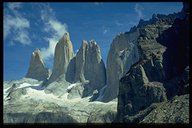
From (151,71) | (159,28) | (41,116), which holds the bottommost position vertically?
(41,116)

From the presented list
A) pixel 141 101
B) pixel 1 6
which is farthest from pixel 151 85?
pixel 1 6

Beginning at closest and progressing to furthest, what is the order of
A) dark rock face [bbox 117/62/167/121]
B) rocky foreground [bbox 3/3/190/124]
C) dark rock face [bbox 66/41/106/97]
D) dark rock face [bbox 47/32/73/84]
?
1. rocky foreground [bbox 3/3/190/124]
2. dark rock face [bbox 117/62/167/121]
3. dark rock face [bbox 66/41/106/97]
4. dark rock face [bbox 47/32/73/84]

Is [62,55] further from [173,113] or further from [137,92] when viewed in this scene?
[173,113]

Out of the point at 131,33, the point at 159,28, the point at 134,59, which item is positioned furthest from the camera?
the point at 131,33

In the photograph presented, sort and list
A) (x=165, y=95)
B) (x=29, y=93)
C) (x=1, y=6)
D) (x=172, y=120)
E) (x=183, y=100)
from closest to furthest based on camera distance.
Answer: (x=1, y=6) → (x=172, y=120) → (x=183, y=100) → (x=165, y=95) → (x=29, y=93)

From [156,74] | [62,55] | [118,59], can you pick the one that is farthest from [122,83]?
[62,55]

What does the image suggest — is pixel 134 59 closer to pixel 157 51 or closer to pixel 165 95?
pixel 157 51

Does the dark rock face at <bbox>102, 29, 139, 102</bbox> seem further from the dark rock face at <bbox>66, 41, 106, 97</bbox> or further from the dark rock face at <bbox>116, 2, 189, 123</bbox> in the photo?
the dark rock face at <bbox>116, 2, 189, 123</bbox>

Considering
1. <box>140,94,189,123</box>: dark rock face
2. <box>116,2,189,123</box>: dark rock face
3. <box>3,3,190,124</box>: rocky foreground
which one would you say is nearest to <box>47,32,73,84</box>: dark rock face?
<box>3,3,190,124</box>: rocky foreground

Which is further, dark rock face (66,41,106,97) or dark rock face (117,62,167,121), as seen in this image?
dark rock face (66,41,106,97)
